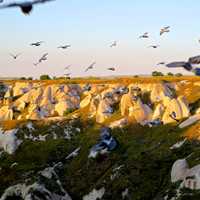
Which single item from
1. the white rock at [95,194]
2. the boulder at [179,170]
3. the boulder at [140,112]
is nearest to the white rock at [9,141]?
the white rock at [95,194]

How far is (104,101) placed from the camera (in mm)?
156375

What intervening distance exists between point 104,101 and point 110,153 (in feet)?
248

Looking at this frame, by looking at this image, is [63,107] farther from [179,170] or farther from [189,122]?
[179,170]

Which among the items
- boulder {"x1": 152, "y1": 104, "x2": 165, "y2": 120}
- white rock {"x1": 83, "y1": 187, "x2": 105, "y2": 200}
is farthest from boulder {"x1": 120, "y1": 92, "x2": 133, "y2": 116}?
white rock {"x1": 83, "y1": 187, "x2": 105, "y2": 200}

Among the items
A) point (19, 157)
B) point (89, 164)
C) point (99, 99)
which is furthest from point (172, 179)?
point (99, 99)

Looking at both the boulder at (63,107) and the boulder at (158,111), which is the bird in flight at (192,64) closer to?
the boulder at (158,111)

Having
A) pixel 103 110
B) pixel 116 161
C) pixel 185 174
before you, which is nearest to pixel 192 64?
pixel 185 174

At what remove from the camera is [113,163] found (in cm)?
7550

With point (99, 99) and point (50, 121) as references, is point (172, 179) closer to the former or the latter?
point (50, 121)

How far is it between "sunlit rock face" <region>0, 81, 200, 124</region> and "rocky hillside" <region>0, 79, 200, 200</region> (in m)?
0.49

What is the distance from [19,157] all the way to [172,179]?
4315 cm

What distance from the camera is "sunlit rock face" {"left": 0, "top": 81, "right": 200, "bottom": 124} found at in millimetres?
140750

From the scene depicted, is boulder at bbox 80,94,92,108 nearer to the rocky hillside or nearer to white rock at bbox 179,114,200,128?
the rocky hillside

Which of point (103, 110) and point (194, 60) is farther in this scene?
point (103, 110)
